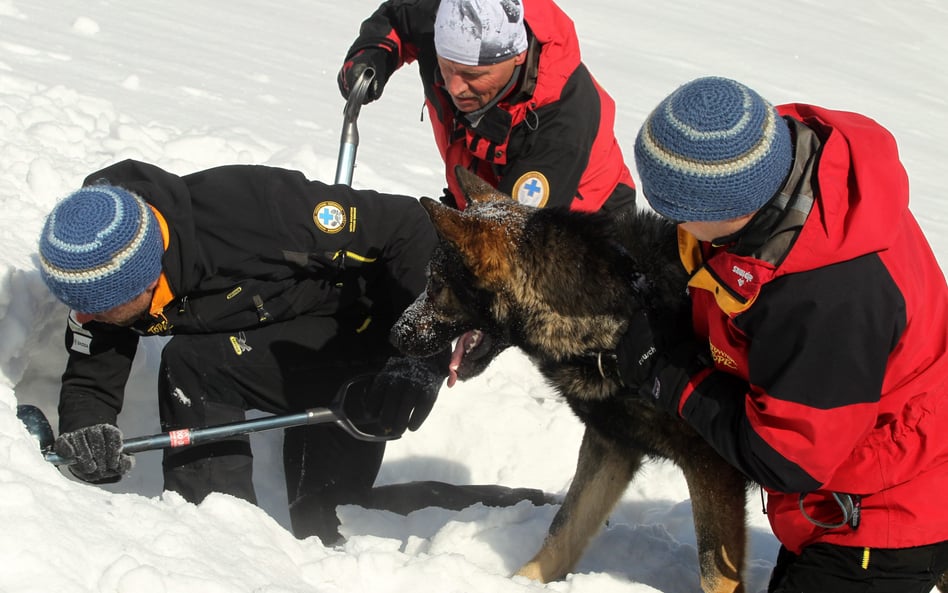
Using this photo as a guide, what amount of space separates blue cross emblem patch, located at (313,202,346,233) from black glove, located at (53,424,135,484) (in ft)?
2.94

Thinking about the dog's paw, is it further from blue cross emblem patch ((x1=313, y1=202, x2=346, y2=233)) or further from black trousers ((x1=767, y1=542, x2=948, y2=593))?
blue cross emblem patch ((x1=313, y1=202, x2=346, y2=233))

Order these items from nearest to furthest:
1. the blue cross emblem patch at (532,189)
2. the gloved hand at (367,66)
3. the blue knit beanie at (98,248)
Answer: the blue knit beanie at (98,248), the blue cross emblem patch at (532,189), the gloved hand at (367,66)

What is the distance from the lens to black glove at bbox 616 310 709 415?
2.21 metres

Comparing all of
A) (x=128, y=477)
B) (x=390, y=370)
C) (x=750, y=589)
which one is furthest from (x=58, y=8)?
(x=750, y=589)

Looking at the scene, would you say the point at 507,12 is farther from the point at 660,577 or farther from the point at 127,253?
the point at 660,577

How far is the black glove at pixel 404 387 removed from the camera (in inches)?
121

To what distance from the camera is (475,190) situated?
2.81 meters

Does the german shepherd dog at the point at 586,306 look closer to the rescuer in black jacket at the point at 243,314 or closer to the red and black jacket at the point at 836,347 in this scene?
the red and black jacket at the point at 836,347

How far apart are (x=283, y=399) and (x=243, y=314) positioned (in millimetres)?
366

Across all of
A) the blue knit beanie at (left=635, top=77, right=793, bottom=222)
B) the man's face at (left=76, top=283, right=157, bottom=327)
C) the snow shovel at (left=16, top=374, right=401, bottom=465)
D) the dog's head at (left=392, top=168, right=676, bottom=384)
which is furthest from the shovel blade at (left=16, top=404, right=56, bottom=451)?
the blue knit beanie at (left=635, top=77, right=793, bottom=222)

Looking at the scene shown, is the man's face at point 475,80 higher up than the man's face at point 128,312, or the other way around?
the man's face at point 475,80

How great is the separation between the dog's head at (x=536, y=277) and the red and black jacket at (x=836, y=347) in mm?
324

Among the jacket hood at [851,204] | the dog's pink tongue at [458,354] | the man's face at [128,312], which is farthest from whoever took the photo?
the dog's pink tongue at [458,354]

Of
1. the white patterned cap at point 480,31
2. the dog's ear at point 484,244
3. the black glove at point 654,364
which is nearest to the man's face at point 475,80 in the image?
the white patterned cap at point 480,31
